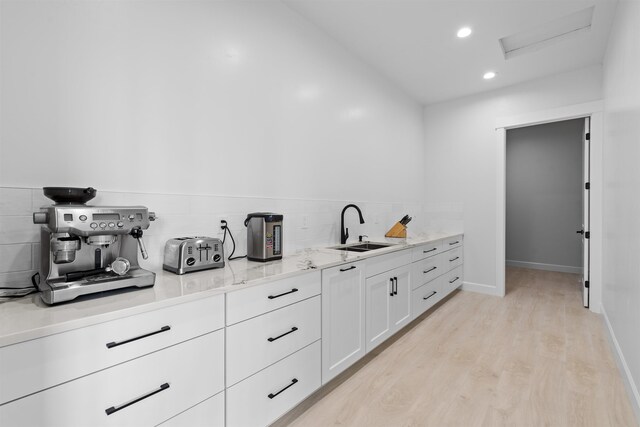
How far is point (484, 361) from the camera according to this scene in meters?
2.30

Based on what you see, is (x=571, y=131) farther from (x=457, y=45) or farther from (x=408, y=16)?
(x=408, y=16)

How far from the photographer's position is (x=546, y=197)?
18.5ft

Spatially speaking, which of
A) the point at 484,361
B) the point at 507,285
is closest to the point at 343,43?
the point at 484,361

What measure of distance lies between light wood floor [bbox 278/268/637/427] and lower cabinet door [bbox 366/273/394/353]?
186 mm

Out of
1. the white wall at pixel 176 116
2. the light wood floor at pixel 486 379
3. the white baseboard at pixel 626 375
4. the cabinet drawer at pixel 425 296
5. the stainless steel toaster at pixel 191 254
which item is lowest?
the light wood floor at pixel 486 379

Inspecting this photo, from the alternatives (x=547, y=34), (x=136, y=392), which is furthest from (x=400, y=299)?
(x=547, y=34)

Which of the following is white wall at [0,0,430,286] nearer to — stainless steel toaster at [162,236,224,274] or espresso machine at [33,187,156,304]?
stainless steel toaster at [162,236,224,274]

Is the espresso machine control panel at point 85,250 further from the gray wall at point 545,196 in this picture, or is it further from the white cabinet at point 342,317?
the gray wall at point 545,196

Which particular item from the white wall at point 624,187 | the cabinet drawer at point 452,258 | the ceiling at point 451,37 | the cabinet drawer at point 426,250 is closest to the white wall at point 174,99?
the ceiling at point 451,37

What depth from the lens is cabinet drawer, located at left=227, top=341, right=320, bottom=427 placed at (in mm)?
1320

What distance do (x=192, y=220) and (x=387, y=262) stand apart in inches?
59.1

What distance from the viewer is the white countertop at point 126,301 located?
839 millimetres

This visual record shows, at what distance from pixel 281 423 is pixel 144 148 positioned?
65.7 inches

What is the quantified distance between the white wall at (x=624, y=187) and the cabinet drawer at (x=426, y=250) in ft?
4.72
